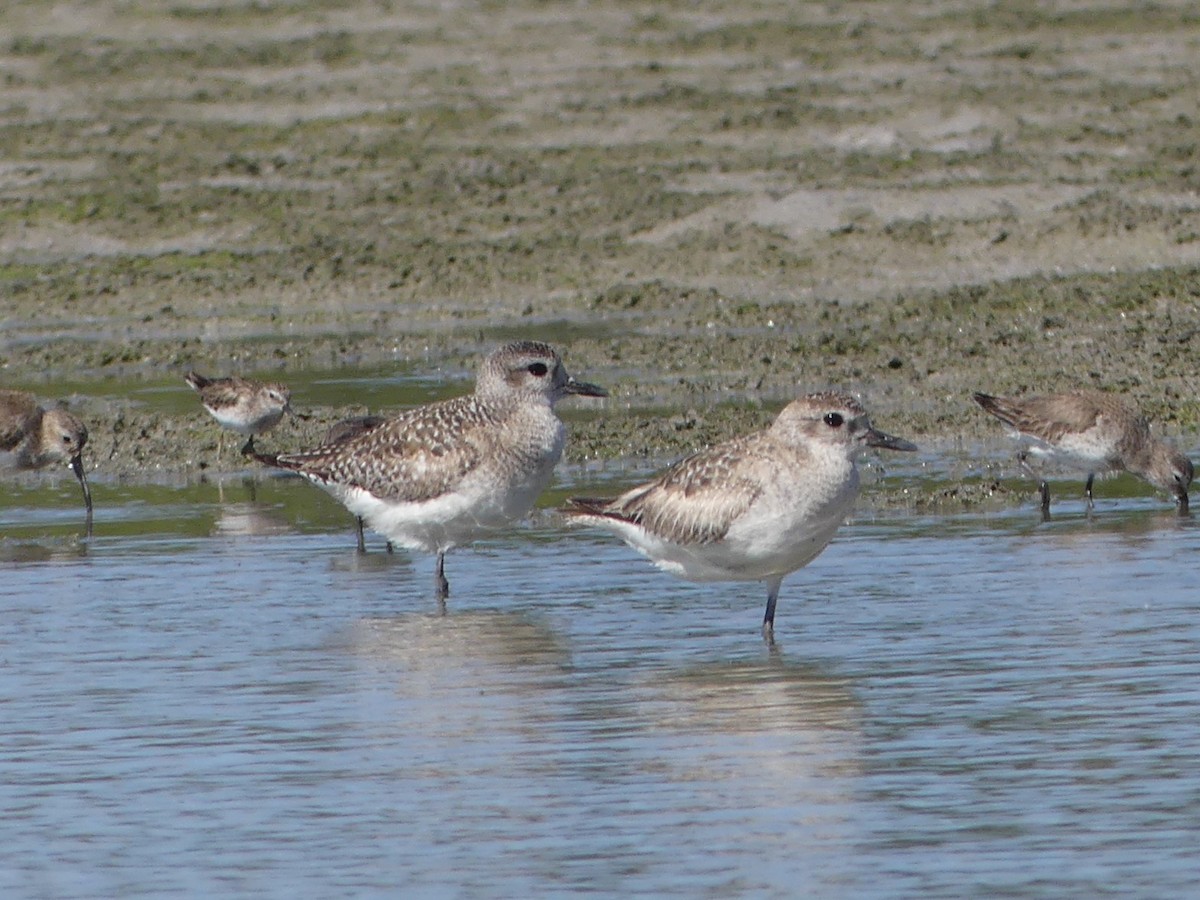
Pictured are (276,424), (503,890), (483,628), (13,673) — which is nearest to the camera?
(503,890)

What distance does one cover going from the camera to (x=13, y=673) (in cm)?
1062

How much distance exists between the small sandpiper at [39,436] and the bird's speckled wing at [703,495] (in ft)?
19.1

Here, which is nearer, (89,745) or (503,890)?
(503,890)

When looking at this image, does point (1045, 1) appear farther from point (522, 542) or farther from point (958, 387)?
point (522, 542)

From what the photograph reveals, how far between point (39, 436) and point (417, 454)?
4.25m

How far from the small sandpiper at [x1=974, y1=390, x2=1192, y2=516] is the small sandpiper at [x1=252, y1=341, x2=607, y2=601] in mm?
2976

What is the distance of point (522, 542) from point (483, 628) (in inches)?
96.8

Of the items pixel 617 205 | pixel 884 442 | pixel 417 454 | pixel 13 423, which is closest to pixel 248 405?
pixel 13 423

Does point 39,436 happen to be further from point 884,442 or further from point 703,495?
point 884,442

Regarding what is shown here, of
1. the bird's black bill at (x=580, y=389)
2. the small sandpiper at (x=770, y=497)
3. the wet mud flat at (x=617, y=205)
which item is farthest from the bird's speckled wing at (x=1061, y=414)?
the small sandpiper at (x=770, y=497)

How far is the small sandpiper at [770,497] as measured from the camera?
10750 millimetres

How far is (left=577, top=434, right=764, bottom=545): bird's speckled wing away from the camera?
1087cm

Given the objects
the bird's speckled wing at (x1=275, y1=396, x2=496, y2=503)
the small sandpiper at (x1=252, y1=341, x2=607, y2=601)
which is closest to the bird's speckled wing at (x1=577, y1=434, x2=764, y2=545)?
the small sandpiper at (x1=252, y1=341, x2=607, y2=601)

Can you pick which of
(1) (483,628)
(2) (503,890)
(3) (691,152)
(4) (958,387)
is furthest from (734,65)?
(2) (503,890)
